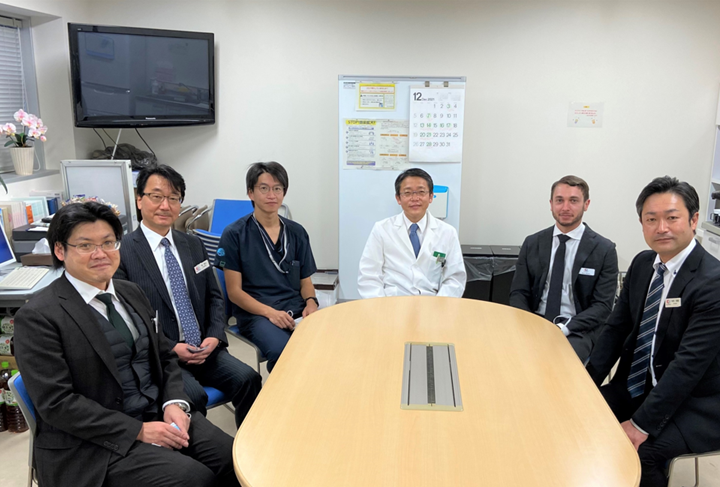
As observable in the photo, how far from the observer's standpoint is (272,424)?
157 cm

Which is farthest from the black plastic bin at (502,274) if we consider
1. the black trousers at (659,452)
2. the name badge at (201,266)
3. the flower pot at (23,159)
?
the flower pot at (23,159)

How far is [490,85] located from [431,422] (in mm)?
3549

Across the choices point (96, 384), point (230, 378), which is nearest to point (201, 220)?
point (230, 378)

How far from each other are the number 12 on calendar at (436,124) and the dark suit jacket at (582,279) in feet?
Result: 5.03

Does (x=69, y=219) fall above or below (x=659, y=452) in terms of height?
above

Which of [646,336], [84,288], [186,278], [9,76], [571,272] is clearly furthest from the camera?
[9,76]

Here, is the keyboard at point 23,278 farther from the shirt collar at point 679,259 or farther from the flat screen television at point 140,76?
the shirt collar at point 679,259

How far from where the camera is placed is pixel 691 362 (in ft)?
6.19

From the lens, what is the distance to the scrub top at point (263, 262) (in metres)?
2.88

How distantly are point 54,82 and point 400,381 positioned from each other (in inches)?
156

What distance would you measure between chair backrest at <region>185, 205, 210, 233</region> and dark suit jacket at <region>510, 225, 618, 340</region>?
2697 mm

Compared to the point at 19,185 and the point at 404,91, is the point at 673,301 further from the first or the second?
the point at 19,185

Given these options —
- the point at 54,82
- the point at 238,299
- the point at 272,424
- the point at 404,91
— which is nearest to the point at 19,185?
the point at 54,82

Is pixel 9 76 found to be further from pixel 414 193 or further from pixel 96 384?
pixel 96 384
